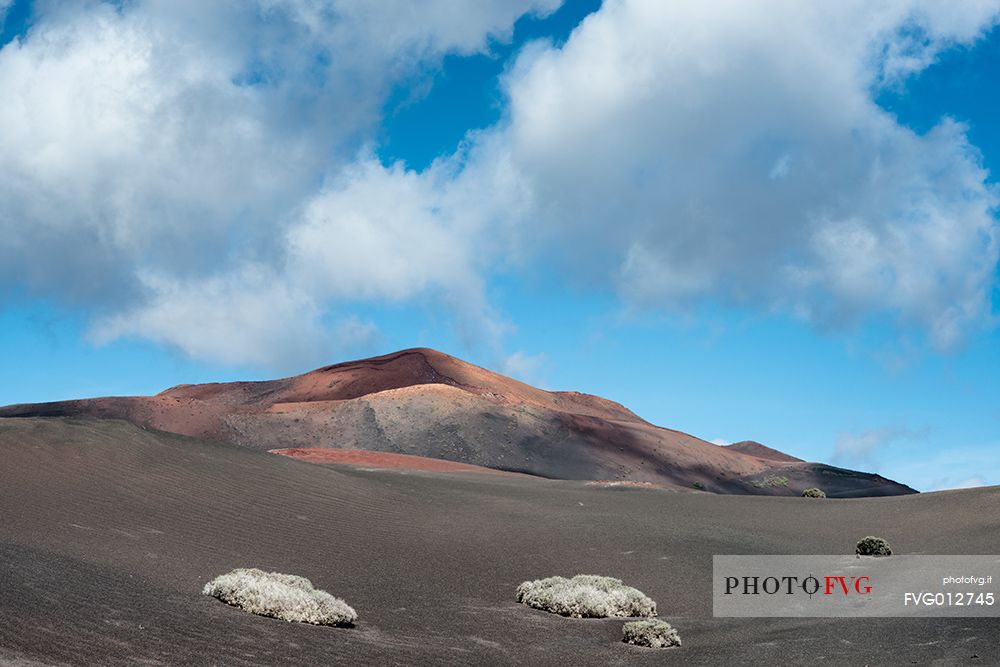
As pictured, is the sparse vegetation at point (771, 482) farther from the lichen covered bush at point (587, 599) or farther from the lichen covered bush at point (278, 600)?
the lichen covered bush at point (278, 600)

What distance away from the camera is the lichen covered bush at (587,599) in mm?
17906

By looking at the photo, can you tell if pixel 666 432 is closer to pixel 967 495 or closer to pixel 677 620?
pixel 967 495

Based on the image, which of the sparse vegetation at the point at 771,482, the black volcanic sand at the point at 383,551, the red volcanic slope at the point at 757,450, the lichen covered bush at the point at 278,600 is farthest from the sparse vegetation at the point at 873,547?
the red volcanic slope at the point at 757,450

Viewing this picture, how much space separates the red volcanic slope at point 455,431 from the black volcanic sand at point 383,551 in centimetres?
2843

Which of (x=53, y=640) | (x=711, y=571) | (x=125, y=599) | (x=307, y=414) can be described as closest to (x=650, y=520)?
(x=711, y=571)

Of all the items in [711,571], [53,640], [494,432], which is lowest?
[53,640]

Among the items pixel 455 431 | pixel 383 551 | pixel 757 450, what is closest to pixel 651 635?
pixel 383 551

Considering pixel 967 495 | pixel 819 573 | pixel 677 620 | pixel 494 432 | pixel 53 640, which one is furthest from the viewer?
pixel 494 432

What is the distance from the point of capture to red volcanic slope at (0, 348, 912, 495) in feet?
219

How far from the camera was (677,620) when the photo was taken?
17969 millimetres

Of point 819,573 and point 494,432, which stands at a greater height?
point 494,432

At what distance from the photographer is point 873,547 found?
24.7m

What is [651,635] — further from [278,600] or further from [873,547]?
[873,547]

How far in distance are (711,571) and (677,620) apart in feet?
15.9
